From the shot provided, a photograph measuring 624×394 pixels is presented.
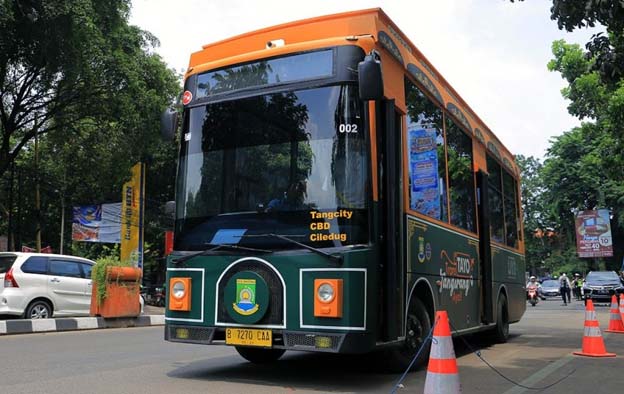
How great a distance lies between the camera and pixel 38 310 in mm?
13164

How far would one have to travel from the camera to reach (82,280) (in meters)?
14.4

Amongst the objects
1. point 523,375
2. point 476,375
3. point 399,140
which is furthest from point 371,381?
point 399,140

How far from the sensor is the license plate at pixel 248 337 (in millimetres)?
5730

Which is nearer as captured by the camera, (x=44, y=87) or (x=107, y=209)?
(x=44, y=87)

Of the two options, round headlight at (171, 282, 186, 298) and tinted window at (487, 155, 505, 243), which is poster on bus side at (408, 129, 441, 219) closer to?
round headlight at (171, 282, 186, 298)

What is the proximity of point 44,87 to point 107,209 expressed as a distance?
8889mm

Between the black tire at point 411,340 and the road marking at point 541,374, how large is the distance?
3.48ft

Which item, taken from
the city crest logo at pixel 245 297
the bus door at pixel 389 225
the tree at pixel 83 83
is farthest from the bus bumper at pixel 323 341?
the tree at pixel 83 83

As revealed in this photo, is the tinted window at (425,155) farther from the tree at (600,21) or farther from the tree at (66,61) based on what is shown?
the tree at (66,61)

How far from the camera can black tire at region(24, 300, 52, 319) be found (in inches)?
507

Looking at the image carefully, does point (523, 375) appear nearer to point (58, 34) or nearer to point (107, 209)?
point (58, 34)

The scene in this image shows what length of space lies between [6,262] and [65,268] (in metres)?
1.46

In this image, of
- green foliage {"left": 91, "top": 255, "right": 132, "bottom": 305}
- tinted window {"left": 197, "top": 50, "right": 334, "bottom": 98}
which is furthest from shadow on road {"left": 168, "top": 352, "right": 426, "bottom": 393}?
green foliage {"left": 91, "top": 255, "right": 132, "bottom": 305}

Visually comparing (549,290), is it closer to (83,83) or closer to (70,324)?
(83,83)
